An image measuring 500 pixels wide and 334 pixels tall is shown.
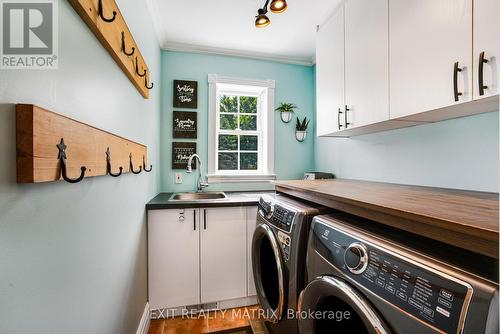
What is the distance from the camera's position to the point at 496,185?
1.13 m

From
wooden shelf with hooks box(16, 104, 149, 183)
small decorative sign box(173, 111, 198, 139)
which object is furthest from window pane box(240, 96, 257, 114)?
wooden shelf with hooks box(16, 104, 149, 183)

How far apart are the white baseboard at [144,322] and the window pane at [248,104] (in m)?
2.17

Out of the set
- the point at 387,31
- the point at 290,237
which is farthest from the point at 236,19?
the point at 290,237

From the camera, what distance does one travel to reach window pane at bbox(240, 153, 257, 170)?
272cm

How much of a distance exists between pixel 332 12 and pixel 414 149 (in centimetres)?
132

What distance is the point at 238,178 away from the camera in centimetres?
258

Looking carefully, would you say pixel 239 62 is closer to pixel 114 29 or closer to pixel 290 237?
pixel 114 29

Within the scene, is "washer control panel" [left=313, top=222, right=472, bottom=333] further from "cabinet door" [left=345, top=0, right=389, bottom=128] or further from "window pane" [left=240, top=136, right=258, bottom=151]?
"window pane" [left=240, top=136, right=258, bottom=151]

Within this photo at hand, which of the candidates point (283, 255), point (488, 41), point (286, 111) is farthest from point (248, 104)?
point (488, 41)

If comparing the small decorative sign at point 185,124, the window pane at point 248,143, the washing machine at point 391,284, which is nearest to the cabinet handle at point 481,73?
the washing machine at point 391,284

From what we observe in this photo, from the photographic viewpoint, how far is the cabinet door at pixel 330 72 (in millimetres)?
1711

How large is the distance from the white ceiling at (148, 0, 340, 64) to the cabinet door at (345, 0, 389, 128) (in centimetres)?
46

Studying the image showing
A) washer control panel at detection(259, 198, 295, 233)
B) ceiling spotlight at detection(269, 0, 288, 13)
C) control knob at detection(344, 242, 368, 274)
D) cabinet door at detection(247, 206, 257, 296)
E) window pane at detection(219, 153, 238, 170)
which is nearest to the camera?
control knob at detection(344, 242, 368, 274)

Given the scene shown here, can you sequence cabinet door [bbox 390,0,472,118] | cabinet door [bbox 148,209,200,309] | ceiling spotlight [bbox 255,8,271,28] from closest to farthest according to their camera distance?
cabinet door [bbox 390,0,472,118] < ceiling spotlight [bbox 255,8,271,28] < cabinet door [bbox 148,209,200,309]
